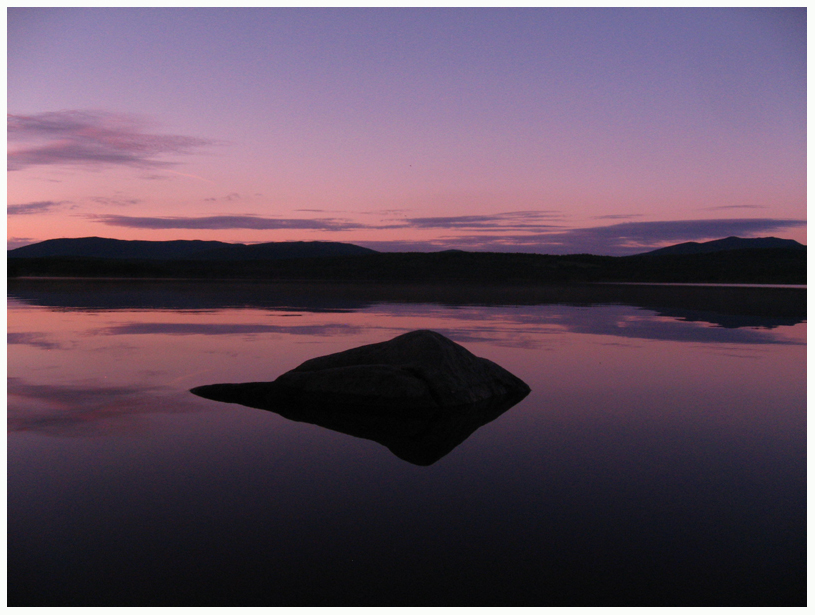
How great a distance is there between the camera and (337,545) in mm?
3818

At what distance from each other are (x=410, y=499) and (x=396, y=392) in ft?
8.97

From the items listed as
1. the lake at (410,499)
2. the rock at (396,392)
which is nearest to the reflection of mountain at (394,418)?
the rock at (396,392)

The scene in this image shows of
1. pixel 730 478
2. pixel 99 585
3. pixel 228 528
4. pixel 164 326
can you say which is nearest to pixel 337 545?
pixel 228 528

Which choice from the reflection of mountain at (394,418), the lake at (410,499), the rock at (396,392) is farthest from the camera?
the rock at (396,392)

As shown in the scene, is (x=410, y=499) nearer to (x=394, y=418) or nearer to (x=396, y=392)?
(x=394, y=418)

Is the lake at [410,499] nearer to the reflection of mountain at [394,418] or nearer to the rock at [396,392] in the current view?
the reflection of mountain at [394,418]

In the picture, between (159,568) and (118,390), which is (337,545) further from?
(118,390)

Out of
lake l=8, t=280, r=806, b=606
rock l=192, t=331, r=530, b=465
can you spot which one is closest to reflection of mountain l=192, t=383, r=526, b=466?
rock l=192, t=331, r=530, b=465

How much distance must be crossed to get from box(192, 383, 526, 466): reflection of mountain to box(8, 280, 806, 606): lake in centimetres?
17

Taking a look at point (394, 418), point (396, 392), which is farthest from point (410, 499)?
point (396, 392)

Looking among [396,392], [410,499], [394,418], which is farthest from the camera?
[396,392]

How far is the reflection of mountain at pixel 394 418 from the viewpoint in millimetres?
5789

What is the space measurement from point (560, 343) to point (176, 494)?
9107 mm

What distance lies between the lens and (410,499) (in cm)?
448
